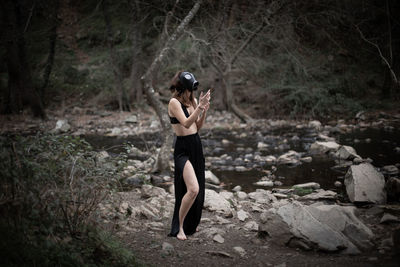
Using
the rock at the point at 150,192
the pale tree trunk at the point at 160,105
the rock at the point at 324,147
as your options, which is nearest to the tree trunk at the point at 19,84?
the pale tree trunk at the point at 160,105

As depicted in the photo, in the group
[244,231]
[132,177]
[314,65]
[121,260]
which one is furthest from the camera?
[314,65]

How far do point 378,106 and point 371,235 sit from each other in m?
12.9

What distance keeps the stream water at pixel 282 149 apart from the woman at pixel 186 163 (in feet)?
4.22

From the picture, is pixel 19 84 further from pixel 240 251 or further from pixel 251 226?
pixel 240 251

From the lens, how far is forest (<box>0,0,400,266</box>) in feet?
9.82

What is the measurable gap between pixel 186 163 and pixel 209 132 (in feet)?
27.9

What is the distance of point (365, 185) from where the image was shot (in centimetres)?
523

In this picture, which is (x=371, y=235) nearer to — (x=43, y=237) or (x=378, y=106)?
(x=43, y=237)

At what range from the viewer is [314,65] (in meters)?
16.1

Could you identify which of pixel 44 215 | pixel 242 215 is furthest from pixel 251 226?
pixel 44 215

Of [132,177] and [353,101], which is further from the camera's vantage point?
[353,101]

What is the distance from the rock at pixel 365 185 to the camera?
5.05m

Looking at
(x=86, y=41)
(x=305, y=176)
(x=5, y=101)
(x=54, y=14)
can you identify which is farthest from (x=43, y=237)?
(x=86, y=41)

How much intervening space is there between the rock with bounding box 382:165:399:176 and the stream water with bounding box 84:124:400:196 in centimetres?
38
